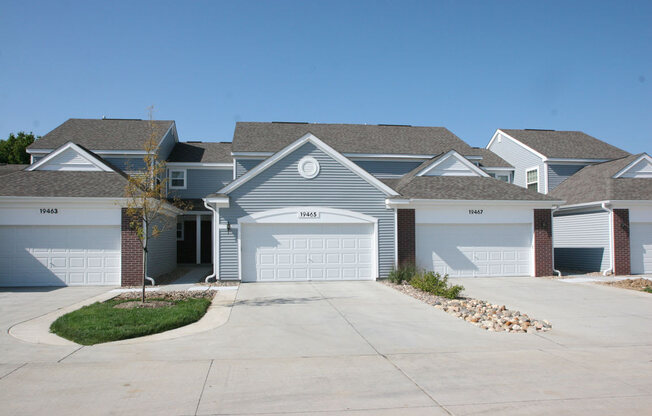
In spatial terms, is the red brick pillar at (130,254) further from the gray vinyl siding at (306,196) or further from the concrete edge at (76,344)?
the concrete edge at (76,344)

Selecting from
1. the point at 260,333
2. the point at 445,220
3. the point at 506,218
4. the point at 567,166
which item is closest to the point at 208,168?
the point at 445,220

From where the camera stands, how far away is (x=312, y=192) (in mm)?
17766

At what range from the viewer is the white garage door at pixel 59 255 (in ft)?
54.1

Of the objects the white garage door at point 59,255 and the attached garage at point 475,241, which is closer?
the white garage door at point 59,255

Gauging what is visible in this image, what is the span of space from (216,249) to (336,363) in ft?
34.6

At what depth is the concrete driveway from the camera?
224 inches

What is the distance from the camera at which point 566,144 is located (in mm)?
28078

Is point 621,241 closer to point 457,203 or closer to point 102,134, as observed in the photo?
point 457,203

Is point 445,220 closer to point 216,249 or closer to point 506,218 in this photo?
point 506,218

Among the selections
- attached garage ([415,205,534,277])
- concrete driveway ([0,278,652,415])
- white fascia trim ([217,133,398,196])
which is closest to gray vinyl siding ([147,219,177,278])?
white fascia trim ([217,133,398,196])

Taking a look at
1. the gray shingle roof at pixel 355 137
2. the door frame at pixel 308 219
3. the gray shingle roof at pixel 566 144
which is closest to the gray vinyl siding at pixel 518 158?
the gray shingle roof at pixel 566 144

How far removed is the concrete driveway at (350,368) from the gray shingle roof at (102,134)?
45.7ft

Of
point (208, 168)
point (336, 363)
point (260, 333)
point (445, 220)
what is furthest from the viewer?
point (208, 168)

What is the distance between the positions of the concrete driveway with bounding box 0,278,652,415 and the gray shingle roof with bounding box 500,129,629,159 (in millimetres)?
17098
